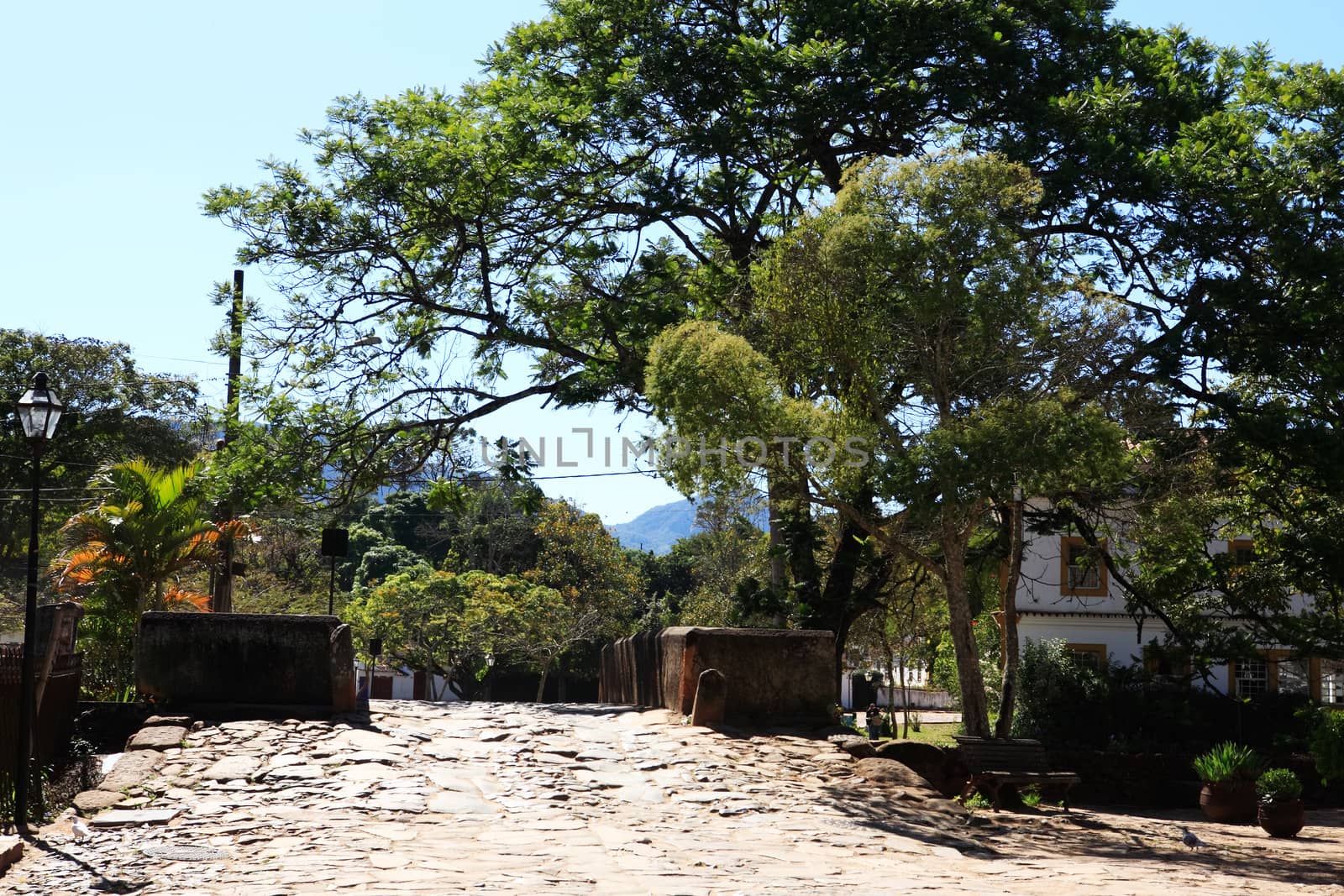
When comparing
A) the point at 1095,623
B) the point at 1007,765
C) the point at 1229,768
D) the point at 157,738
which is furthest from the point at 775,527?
the point at 1095,623

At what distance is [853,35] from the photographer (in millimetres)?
15383

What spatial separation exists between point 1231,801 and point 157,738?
34.1 feet

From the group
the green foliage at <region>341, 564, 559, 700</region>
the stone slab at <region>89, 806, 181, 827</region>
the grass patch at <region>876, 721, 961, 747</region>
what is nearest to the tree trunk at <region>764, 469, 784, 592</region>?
the stone slab at <region>89, 806, 181, 827</region>

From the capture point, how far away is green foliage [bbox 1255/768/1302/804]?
12.5 m

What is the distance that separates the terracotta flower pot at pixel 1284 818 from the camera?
12438 mm

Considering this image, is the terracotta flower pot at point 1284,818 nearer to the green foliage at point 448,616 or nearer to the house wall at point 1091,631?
the house wall at point 1091,631

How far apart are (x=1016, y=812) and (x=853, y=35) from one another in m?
9.03

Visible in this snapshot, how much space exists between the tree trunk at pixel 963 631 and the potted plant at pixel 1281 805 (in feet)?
8.84

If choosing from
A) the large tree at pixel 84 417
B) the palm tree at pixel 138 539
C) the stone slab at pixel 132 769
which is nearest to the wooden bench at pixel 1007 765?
the stone slab at pixel 132 769

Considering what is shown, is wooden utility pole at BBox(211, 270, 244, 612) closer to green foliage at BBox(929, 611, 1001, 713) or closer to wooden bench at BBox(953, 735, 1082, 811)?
wooden bench at BBox(953, 735, 1082, 811)

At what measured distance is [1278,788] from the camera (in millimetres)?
12477

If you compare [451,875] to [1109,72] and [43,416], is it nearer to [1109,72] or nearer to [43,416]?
[43,416]

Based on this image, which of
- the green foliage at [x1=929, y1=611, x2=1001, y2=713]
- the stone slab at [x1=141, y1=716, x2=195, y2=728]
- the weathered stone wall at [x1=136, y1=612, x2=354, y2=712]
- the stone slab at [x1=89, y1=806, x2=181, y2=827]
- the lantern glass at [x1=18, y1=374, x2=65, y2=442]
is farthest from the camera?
the green foliage at [x1=929, y1=611, x2=1001, y2=713]

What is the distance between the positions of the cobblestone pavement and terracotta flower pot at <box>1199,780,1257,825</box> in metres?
0.71
